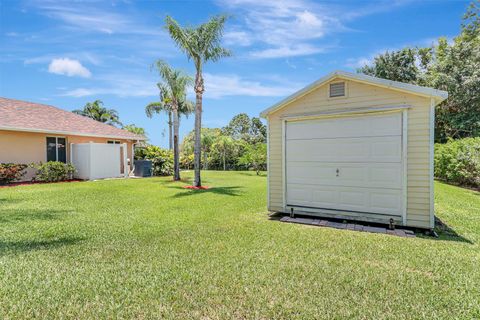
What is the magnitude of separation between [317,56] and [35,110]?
677 inches

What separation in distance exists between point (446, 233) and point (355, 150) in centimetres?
240

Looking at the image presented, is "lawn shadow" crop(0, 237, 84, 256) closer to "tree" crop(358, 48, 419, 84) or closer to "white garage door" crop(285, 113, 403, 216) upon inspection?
"white garage door" crop(285, 113, 403, 216)

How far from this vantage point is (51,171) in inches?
538

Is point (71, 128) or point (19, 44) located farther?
point (71, 128)

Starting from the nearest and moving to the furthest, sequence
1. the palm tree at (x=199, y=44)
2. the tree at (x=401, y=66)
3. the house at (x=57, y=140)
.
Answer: the palm tree at (x=199, y=44)
the house at (x=57, y=140)
the tree at (x=401, y=66)

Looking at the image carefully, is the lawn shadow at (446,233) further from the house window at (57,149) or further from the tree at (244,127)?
the tree at (244,127)

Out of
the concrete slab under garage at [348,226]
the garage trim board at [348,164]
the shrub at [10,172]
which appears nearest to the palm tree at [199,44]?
the garage trim board at [348,164]

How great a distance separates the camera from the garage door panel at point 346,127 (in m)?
5.70

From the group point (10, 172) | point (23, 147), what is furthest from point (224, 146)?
point (10, 172)

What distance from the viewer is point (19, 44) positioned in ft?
45.3

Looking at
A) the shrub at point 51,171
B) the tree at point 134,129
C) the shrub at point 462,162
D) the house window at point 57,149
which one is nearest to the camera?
the shrub at point 462,162

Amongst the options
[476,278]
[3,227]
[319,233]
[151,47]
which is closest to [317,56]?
[151,47]

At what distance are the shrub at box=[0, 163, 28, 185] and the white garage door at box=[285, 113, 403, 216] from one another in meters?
13.0

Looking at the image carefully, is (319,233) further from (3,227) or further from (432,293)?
(3,227)
